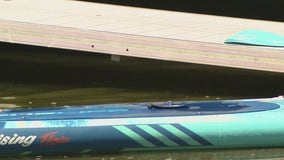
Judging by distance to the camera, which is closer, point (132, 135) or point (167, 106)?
point (132, 135)

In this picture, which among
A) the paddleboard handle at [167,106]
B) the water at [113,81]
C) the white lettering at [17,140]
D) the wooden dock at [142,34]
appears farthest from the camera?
the water at [113,81]

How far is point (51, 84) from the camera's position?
810 centimetres

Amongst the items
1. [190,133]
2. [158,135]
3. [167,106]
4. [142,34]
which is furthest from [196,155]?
[142,34]

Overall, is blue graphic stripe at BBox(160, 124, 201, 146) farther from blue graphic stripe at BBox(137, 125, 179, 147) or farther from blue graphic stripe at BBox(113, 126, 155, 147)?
blue graphic stripe at BBox(113, 126, 155, 147)

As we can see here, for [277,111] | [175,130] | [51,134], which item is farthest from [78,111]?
[277,111]

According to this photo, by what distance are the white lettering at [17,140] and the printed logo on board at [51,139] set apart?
72mm

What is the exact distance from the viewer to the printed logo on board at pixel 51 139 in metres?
5.55

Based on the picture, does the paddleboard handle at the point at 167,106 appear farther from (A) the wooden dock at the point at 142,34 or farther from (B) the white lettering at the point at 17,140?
(A) the wooden dock at the point at 142,34

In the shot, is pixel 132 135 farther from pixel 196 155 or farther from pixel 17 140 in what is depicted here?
pixel 17 140

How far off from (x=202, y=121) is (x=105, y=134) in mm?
715

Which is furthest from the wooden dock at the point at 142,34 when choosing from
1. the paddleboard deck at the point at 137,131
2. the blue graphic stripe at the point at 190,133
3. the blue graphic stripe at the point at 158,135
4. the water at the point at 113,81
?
the blue graphic stripe at the point at 158,135

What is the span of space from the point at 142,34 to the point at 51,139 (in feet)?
7.26

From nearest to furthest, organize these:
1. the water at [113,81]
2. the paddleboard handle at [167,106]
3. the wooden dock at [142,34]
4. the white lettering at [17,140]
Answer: the white lettering at [17,140] → the paddleboard handle at [167,106] → the wooden dock at [142,34] → the water at [113,81]

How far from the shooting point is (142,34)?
7.48 m
